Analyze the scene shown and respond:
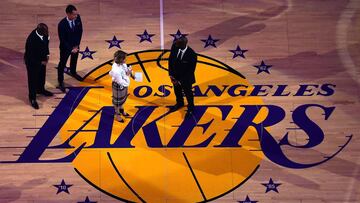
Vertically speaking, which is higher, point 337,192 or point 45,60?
point 45,60

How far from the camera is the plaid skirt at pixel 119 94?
12629 millimetres

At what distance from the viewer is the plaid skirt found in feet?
41.4

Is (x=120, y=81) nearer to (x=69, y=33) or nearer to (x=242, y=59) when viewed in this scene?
Result: (x=69, y=33)

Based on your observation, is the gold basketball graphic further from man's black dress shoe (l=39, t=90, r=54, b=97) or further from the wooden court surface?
man's black dress shoe (l=39, t=90, r=54, b=97)

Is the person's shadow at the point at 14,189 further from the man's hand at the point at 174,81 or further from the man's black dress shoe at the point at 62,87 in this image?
the man's hand at the point at 174,81

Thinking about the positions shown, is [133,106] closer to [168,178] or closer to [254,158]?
[168,178]

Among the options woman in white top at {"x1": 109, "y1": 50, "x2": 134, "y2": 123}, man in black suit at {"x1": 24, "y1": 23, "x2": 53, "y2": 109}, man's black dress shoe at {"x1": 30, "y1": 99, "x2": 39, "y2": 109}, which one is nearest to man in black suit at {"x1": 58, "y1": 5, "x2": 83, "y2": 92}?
man in black suit at {"x1": 24, "y1": 23, "x2": 53, "y2": 109}

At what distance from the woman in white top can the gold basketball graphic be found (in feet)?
1.40

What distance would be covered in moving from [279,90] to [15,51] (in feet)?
19.4

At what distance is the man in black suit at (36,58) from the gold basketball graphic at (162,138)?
3.17 ft

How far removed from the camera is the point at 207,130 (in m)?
13.4

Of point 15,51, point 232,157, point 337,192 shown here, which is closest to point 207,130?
point 232,157

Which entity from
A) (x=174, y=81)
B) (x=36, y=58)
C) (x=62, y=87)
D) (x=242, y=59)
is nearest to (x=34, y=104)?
(x=62, y=87)

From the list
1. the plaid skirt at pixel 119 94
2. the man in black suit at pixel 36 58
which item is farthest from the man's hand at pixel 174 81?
the man in black suit at pixel 36 58
